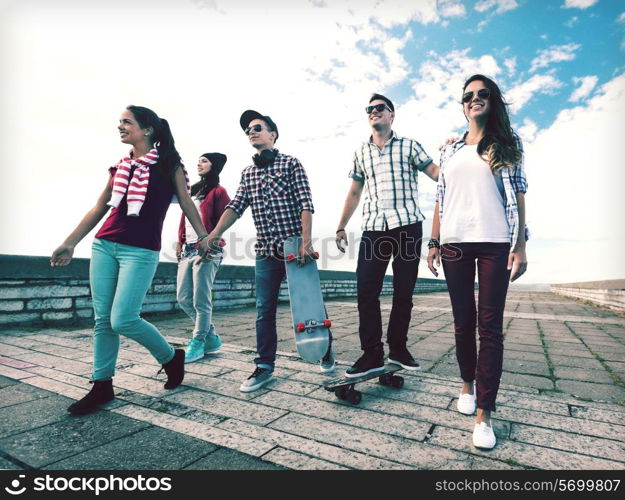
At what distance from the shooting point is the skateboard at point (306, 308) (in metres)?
2.71

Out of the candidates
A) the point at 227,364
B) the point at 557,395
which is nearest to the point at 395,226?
the point at 557,395

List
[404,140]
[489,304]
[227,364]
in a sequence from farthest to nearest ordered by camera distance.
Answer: [227,364] → [404,140] → [489,304]

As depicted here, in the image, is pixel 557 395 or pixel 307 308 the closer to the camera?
pixel 557 395

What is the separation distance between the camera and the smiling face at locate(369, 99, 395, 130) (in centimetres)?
280

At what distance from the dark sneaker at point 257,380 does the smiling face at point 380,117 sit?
2.14m

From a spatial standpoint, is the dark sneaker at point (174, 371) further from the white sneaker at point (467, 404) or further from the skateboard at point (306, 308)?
the white sneaker at point (467, 404)

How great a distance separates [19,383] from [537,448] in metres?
3.50

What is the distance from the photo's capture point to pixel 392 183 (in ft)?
9.02

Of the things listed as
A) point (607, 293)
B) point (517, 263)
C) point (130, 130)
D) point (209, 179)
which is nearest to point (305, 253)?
point (517, 263)

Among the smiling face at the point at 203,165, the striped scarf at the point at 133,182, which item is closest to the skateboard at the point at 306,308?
the striped scarf at the point at 133,182

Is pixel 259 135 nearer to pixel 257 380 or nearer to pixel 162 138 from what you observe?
pixel 162 138

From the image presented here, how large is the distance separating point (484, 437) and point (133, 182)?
8.38 feet
